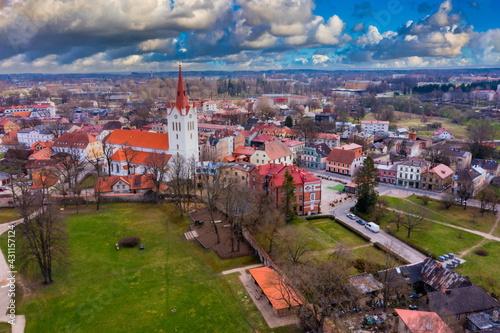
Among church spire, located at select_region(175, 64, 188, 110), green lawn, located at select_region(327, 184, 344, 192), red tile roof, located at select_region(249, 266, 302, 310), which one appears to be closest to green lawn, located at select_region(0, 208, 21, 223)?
church spire, located at select_region(175, 64, 188, 110)

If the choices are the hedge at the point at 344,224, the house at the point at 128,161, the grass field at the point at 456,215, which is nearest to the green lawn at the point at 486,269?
the grass field at the point at 456,215

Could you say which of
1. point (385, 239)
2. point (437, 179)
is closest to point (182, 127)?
point (385, 239)

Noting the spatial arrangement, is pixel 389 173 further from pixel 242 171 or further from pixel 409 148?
pixel 242 171

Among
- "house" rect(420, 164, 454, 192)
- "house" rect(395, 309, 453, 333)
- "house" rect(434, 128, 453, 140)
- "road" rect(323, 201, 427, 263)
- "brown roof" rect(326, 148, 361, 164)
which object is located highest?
"house" rect(434, 128, 453, 140)

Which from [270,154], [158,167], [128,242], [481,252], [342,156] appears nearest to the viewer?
[481,252]

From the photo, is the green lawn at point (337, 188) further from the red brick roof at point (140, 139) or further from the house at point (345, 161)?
the red brick roof at point (140, 139)

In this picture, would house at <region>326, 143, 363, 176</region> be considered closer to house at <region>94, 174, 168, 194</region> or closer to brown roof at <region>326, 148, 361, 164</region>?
brown roof at <region>326, 148, 361, 164</region>
